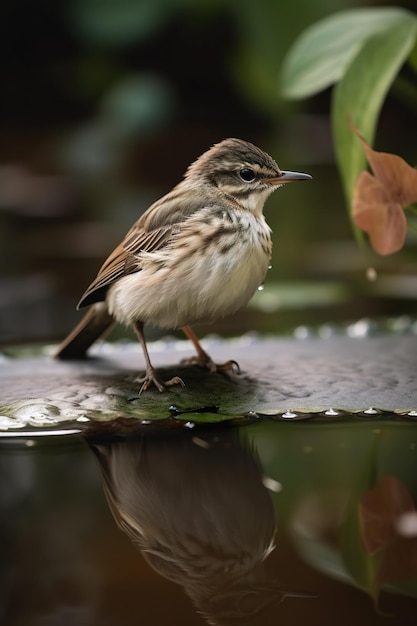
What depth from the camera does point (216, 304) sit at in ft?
7.25

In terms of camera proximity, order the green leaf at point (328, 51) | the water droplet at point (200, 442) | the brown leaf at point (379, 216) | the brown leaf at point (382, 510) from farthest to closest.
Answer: the green leaf at point (328, 51) → the brown leaf at point (379, 216) → the water droplet at point (200, 442) → the brown leaf at point (382, 510)

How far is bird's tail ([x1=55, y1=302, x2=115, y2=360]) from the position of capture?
8.57 ft

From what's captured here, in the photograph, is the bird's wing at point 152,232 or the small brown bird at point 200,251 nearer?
the small brown bird at point 200,251

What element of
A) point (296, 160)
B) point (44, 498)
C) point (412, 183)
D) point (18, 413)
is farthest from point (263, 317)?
point (296, 160)

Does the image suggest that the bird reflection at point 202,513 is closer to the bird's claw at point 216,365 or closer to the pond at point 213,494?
the pond at point 213,494

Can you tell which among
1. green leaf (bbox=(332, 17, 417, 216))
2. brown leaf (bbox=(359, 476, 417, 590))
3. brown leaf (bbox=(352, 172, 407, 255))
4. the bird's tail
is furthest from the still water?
green leaf (bbox=(332, 17, 417, 216))

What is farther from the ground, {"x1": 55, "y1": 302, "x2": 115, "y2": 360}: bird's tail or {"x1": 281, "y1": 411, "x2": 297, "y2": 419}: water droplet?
{"x1": 55, "y1": 302, "x2": 115, "y2": 360}: bird's tail

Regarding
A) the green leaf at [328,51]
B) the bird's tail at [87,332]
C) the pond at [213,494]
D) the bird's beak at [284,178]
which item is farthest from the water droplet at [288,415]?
the green leaf at [328,51]

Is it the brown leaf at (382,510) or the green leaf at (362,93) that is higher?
the green leaf at (362,93)

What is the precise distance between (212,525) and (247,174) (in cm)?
A: 100

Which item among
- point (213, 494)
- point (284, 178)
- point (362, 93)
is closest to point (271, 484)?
point (213, 494)

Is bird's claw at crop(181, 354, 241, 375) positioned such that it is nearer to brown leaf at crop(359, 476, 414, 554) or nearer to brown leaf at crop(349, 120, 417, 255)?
brown leaf at crop(349, 120, 417, 255)

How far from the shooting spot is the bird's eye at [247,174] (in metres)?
2.34

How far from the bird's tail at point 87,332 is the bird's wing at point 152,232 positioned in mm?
169
